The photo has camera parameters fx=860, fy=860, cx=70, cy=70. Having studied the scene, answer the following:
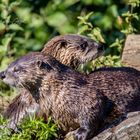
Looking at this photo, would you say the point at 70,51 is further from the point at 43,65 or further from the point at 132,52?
the point at 132,52

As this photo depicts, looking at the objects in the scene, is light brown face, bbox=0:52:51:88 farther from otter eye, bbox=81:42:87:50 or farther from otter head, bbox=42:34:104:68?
otter eye, bbox=81:42:87:50

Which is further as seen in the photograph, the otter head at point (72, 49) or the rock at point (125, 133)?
the otter head at point (72, 49)

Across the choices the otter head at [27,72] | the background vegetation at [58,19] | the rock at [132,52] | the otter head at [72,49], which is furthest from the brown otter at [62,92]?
the background vegetation at [58,19]

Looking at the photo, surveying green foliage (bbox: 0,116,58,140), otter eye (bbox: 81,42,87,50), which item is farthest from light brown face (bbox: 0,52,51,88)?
otter eye (bbox: 81,42,87,50)

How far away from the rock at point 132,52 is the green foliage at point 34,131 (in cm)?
215

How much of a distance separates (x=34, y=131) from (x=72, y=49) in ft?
3.92

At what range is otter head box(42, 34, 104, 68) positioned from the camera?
6.77 meters

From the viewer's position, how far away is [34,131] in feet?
19.2

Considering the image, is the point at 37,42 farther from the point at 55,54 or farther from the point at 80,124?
the point at 80,124

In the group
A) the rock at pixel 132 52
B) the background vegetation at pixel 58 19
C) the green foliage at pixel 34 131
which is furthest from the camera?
the background vegetation at pixel 58 19

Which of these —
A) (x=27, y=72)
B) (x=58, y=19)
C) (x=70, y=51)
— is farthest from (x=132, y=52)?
(x=27, y=72)

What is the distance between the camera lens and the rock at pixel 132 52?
7927 millimetres

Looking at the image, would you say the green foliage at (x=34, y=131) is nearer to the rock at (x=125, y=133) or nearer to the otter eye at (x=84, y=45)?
the rock at (x=125, y=133)

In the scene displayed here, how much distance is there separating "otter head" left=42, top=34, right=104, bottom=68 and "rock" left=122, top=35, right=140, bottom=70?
957mm
